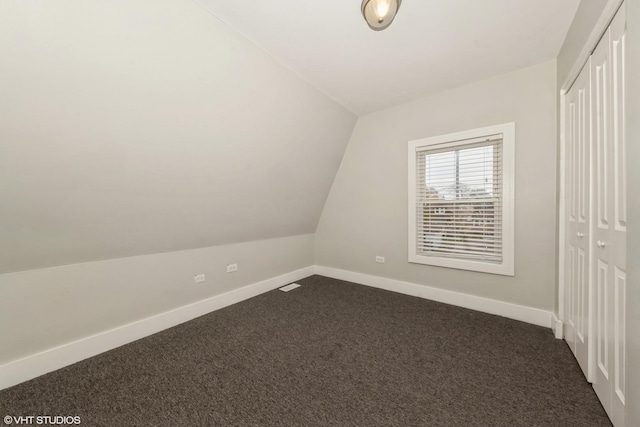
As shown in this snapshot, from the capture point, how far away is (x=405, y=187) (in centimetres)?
321

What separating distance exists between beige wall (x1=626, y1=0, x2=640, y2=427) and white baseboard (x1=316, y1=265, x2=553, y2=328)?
151cm

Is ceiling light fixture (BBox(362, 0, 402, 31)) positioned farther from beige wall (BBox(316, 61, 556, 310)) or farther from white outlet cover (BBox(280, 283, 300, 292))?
white outlet cover (BBox(280, 283, 300, 292))

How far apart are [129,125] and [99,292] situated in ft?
4.93

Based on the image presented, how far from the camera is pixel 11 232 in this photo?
1.62m

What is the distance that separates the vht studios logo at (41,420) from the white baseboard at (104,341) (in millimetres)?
433

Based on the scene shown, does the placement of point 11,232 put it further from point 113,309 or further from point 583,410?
point 583,410

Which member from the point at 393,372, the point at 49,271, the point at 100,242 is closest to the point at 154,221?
the point at 100,242

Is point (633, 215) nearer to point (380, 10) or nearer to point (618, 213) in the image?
point (618, 213)

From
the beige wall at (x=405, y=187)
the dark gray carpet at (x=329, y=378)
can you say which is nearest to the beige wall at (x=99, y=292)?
the dark gray carpet at (x=329, y=378)

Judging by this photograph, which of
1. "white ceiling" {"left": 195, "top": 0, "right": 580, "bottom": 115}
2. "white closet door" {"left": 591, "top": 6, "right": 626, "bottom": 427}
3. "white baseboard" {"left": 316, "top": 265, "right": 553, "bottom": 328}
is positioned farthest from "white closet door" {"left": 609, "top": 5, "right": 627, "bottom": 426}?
"white baseboard" {"left": 316, "top": 265, "right": 553, "bottom": 328}

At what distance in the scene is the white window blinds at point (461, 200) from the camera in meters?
2.63

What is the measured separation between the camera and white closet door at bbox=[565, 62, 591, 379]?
1635 millimetres

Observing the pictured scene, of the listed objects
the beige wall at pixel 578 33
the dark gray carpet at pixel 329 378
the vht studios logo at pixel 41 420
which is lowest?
the vht studios logo at pixel 41 420

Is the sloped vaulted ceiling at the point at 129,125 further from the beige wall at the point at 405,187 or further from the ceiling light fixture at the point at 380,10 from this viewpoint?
the beige wall at the point at 405,187
